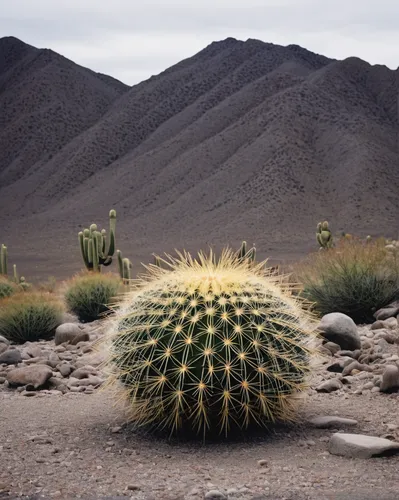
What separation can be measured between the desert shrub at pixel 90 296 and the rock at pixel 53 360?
4164 millimetres

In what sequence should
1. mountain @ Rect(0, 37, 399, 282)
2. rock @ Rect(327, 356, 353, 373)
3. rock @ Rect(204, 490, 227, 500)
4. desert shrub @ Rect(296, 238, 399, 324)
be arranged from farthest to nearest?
mountain @ Rect(0, 37, 399, 282)
desert shrub @ Rect(296, 238, 399, 324)
rock @ Rect(327, 356, 353, 373)
rock @ Rect(204, 490, 227, 500)

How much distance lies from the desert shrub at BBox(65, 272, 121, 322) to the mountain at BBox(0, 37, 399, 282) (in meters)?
20.8

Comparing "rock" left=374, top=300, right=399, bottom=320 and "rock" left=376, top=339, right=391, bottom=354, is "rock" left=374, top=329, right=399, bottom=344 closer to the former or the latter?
"rock" left=376, top=339, right=391, bottom=354

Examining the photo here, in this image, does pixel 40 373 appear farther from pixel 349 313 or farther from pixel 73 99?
pixel 73 99

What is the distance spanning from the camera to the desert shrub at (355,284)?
11750 mm

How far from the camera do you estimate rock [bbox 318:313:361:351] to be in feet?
31.7

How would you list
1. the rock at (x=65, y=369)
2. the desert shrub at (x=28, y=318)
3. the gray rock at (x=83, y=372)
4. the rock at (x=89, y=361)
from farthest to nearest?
the desert shrub at (x=28, y=318) → the rock at (x=89, y=361) → the rock at (x=65, y=369) → the gray rock at (x=83, y=372)

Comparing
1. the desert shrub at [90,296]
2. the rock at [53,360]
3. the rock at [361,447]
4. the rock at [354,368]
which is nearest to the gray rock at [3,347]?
the rock at [53,360]

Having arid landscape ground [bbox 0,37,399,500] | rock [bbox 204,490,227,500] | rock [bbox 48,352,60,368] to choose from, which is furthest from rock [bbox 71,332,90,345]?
rock [bbox 204,490,227,500]

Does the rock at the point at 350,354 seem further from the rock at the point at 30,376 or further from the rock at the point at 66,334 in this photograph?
the rock at the point at 66,334

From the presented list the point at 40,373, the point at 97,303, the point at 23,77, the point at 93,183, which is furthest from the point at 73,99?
the point at 40,373

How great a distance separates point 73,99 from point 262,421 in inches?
3147

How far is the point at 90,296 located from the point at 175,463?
8634 mm

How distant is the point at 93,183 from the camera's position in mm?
63031
